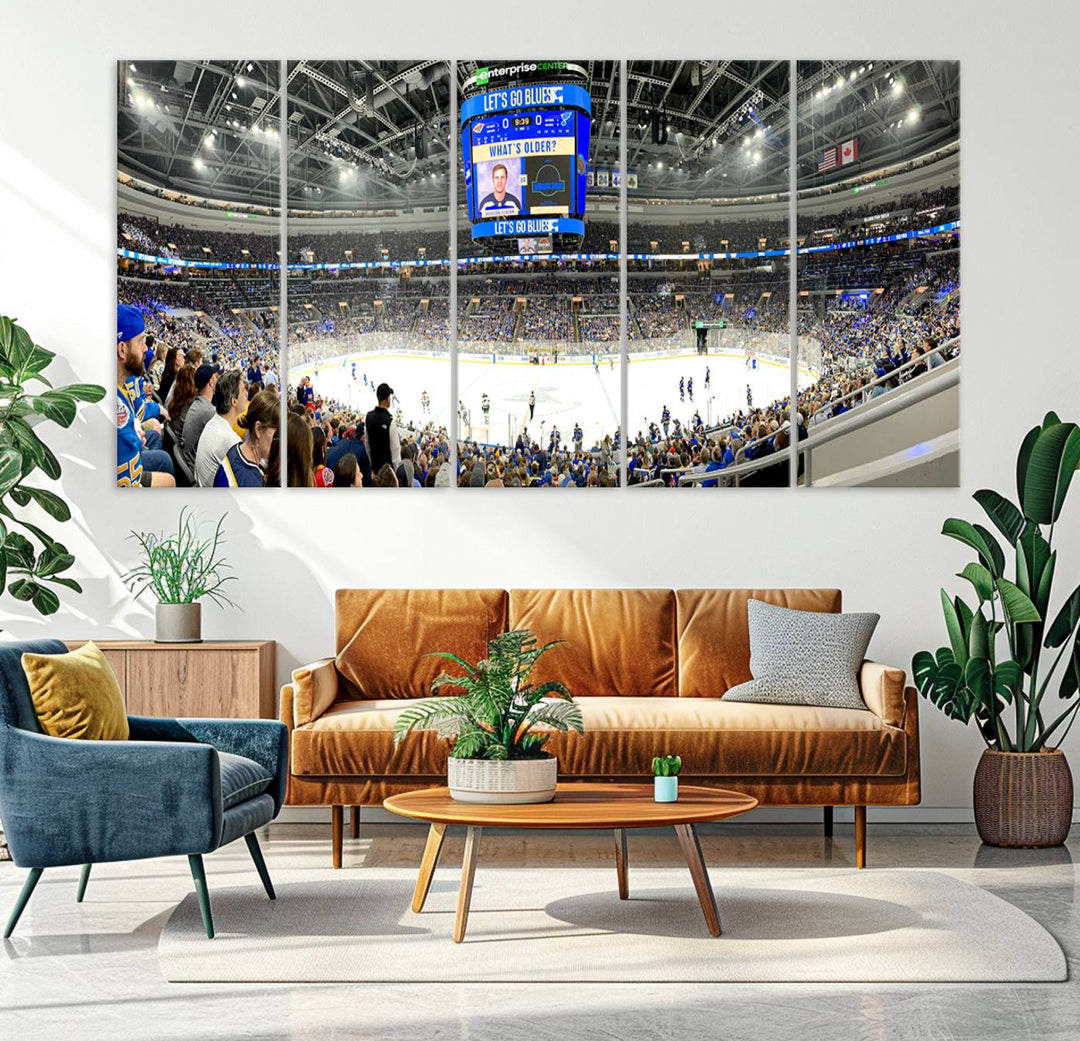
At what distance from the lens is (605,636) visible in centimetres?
610

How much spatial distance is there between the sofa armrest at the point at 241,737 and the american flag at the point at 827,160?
3.58 meters

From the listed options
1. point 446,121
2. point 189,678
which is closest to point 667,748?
point 189,678

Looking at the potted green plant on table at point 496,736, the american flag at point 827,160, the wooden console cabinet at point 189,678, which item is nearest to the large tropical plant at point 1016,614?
the american flag at point 827,160

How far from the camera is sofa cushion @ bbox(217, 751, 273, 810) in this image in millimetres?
4391

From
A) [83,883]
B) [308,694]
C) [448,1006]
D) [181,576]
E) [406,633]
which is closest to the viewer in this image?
[448,1006]

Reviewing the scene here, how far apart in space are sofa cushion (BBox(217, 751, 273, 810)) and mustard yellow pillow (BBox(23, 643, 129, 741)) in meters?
0.38

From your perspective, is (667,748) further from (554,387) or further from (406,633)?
(554,387)

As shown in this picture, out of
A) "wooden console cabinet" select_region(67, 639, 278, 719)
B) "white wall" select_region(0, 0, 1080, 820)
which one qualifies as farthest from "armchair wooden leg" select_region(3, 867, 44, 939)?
"white wall" select_region(0, 0, 1080, 820)

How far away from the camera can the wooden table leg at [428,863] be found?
4383 mm

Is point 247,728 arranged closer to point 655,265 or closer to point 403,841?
point 403,841

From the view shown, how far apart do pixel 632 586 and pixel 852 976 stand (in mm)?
2873

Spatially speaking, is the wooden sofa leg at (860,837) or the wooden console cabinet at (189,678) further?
the wooden console cabinet at (189,678)

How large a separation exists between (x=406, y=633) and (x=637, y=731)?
1.23 m

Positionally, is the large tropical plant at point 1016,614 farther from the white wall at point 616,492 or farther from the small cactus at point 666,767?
the small cactus at point 666,767
